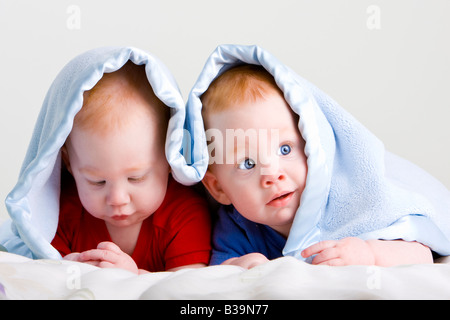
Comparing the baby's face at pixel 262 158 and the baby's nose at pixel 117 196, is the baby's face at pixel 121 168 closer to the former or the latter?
the baby's nose at pixel 117 196

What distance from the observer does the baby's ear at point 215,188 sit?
1482mm

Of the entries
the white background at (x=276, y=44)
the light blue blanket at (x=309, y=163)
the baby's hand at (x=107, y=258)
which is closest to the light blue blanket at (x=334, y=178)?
the light blue blanket at (x=309, y=163)

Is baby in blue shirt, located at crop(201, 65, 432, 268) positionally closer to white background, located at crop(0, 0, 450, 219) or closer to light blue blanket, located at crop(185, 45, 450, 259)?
light blue blanket, located at crop(185, 45, 450, 259)

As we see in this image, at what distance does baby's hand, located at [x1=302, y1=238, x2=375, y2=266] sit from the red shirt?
32 centimetres

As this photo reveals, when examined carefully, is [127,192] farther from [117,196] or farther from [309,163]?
[309,163]

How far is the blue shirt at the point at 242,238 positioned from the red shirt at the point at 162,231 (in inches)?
1.2

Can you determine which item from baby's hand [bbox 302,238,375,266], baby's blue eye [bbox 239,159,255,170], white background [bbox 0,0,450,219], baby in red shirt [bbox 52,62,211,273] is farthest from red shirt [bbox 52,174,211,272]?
white background [bbox 0,0,450,219]

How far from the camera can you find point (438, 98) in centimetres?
261

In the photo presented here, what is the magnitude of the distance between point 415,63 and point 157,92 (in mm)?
1508

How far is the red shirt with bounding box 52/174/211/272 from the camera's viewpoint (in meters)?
1.49

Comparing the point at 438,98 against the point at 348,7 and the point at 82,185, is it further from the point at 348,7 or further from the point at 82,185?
the point at 82,185

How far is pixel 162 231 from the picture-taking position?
5.05 ft
